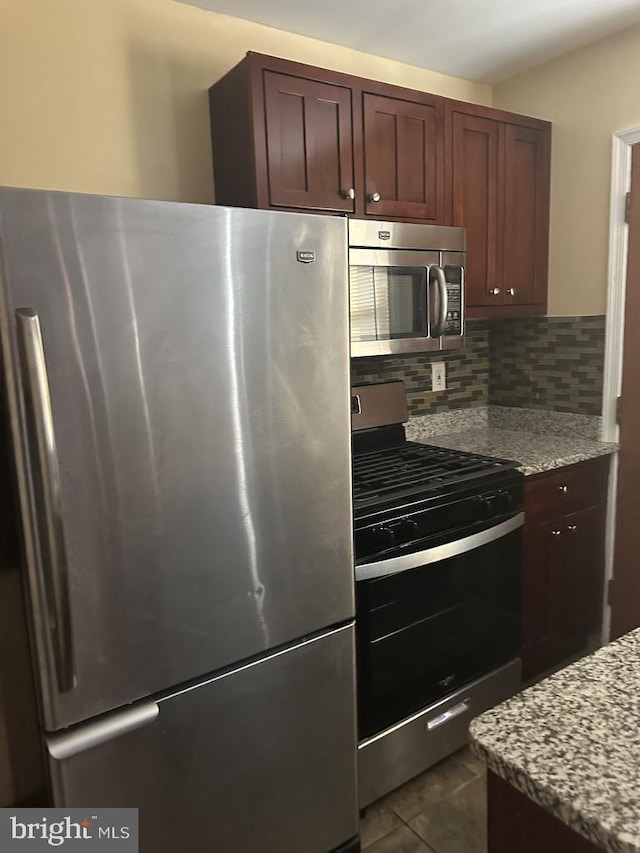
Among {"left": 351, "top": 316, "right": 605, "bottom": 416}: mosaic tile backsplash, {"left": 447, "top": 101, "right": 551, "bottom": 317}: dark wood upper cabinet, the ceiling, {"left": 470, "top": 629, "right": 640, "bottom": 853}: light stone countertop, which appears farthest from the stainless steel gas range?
the ceiling

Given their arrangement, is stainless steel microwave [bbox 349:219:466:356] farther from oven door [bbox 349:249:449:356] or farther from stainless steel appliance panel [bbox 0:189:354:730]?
stainless steel appliance panel [bbox 0:189:354:730]

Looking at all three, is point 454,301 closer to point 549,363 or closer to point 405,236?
point 405,236

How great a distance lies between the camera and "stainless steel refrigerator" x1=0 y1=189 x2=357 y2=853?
1.14 m

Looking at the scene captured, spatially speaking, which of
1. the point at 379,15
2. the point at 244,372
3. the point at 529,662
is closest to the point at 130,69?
the point at 379,15

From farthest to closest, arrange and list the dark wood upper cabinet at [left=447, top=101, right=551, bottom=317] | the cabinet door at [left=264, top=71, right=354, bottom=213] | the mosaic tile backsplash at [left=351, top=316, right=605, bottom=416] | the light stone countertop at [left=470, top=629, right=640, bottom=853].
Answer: the mosaic tile backsplash at [left=351, top=316, right=605, bottom=416] < the dark wood upper cabinet at [left=447, top=101, right=551, bottom=317] < the cabinet door at [left=264, top=71, right=354, bottom=213] < the light stone countertop at [left=470, top=629, right=640, bottom=853]

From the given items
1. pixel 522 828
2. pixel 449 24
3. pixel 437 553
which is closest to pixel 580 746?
pixel 522 828

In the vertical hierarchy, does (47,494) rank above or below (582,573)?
above

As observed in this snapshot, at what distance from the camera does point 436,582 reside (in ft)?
6.43

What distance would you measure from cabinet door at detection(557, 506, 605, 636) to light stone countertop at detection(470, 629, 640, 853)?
5.29 feet

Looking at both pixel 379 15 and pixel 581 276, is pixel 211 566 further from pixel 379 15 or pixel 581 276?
pixel 581 276

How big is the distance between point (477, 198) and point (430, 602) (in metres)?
1.59

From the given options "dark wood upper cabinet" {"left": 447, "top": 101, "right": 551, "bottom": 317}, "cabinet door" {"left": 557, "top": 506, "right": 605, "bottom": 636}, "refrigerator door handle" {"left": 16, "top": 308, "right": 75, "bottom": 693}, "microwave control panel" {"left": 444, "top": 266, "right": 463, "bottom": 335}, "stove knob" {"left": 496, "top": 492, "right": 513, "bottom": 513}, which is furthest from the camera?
"cabinet door" {"left": 557, "top": 506, "right": 605, "bottom": 636}

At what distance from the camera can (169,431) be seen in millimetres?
1282

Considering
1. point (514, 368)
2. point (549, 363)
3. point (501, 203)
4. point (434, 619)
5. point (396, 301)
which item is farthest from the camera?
point (514, 368)
